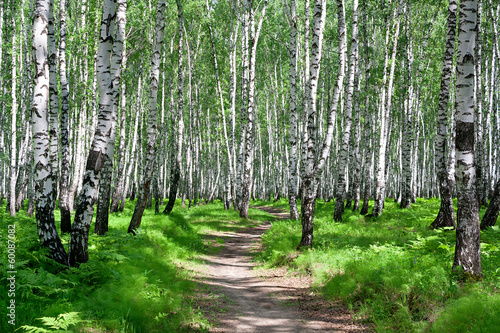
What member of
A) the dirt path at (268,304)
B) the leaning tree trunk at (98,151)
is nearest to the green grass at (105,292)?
the leaning tree trunk at (98,151)

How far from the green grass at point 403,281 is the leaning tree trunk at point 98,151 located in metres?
4.89

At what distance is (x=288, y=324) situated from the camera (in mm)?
5742

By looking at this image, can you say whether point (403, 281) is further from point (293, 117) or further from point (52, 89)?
point (293, 117)

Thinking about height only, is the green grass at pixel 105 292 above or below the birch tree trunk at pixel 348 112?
below

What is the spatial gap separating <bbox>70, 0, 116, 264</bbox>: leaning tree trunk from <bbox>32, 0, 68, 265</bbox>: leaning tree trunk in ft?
1.11

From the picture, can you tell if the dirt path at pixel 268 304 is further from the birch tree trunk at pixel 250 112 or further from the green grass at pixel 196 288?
the birch tree trunk at pixel 250 112

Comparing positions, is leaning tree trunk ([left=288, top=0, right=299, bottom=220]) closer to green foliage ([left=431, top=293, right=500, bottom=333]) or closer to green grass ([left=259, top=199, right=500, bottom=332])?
green grass ([left=259, top=199, right=500, bottom=332])

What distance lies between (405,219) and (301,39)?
59.3 feet

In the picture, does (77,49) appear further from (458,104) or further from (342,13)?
(458,104)

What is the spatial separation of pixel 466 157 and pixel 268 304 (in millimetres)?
4580

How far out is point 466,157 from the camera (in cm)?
552

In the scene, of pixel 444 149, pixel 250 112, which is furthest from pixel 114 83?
pixel 250 112

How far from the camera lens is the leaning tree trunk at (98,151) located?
593cm

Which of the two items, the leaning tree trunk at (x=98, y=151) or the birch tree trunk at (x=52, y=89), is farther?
the birch tree trunk at (x=52, y=89)
